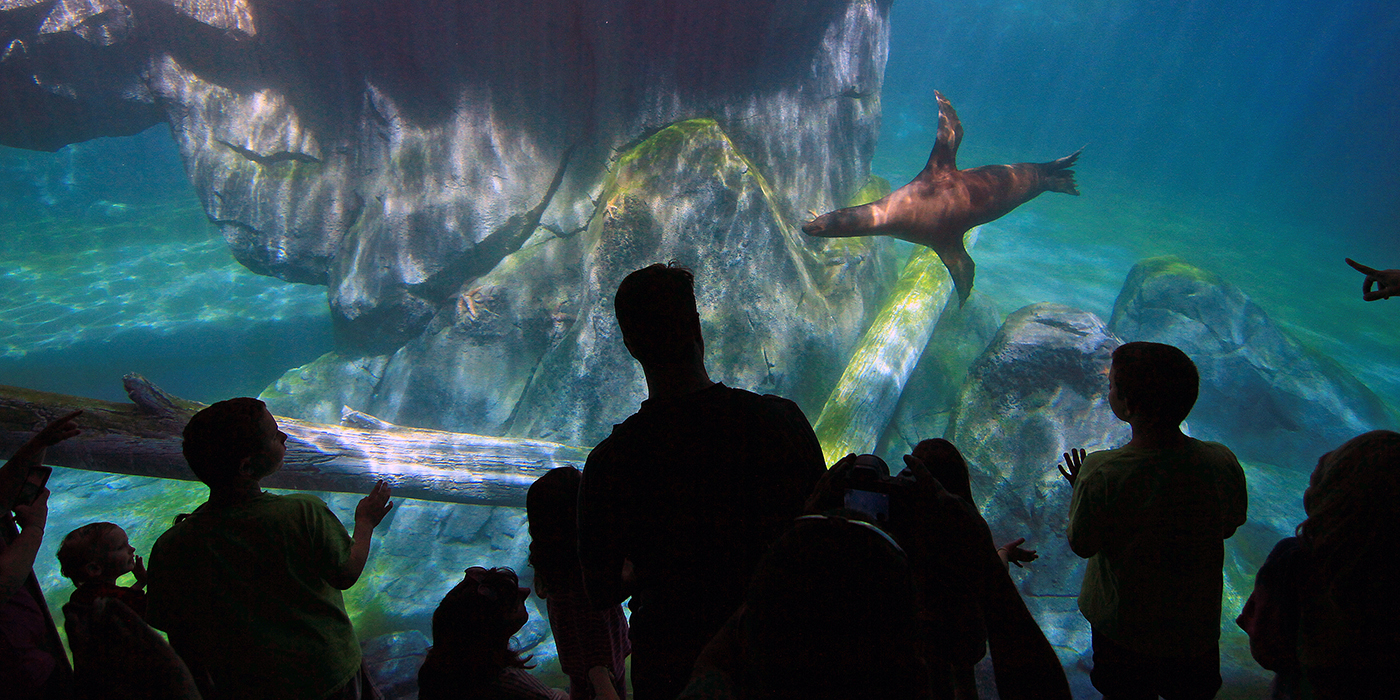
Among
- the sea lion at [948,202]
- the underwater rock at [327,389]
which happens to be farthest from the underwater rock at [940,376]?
the underwater rock at [327,389]

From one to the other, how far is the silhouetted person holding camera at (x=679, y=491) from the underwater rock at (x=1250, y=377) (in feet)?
37.2

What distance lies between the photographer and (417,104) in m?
8.41

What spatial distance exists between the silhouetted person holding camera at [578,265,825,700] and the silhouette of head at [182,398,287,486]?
112 cm

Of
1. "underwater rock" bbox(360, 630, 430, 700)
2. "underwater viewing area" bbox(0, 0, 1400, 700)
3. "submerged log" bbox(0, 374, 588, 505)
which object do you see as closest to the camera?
"submerged log" bbox(0, 374, 588, 505)

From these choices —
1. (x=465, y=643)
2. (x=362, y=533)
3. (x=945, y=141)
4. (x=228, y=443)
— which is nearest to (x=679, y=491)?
(x=465, y=643)

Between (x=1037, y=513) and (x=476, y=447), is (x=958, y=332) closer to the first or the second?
(x=1037, y=513)

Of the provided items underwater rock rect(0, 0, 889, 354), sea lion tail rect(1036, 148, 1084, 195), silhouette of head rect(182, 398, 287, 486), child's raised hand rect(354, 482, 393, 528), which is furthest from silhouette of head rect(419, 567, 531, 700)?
underwater rock rect(0, 0, 889, 354)

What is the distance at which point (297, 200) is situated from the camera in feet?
30.2

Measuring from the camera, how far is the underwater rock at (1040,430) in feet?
19.0

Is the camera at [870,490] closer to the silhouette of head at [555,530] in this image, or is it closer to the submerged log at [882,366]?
the silhouette of head at [555,530]

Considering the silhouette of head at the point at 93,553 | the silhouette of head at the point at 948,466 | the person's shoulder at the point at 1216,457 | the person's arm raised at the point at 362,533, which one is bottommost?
the person's arm raised at the point at 362,533

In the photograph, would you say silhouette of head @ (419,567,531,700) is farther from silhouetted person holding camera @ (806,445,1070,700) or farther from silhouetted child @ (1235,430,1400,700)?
silhouetted child @ (1235,430,1400,700)

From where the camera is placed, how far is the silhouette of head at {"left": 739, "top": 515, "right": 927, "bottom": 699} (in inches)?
34.3

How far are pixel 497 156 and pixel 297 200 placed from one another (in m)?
3.64
